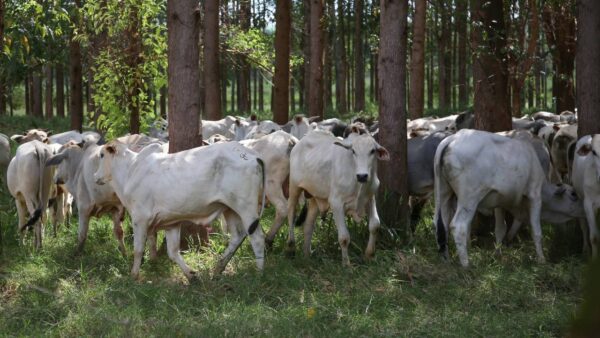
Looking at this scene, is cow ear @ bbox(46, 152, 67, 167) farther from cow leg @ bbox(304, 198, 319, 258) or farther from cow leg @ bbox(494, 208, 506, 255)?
cow leg @ bbox(494, 208, 506, 255)

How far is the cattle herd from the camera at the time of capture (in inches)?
324

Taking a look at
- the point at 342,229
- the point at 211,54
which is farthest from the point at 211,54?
the point at 342,229

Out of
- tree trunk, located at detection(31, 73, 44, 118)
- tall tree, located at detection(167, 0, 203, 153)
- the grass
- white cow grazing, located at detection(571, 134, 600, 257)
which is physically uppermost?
tree trunk, located at detection(31, 73, 44, 118)

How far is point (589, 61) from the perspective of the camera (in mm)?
9453

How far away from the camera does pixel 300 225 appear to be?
9984mm

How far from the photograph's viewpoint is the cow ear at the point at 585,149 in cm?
860

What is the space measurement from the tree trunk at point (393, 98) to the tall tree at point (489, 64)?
1812 mm

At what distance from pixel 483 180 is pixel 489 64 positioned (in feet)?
10.7

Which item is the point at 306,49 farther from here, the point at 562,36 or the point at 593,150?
the point at 593,150

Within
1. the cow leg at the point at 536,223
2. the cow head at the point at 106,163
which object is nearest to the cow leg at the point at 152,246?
the cow head at the point at 106,163

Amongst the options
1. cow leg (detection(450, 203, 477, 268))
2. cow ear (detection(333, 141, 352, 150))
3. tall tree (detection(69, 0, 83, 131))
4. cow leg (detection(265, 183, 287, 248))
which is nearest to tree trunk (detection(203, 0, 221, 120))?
tall tree (detection(69, 0, 83, 131))

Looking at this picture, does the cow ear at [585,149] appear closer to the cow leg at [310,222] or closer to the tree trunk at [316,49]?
the cow leg at [310,222]

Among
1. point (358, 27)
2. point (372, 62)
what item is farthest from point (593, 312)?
point (372, 62)

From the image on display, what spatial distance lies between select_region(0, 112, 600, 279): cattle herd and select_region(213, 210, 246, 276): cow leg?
0.01 m
